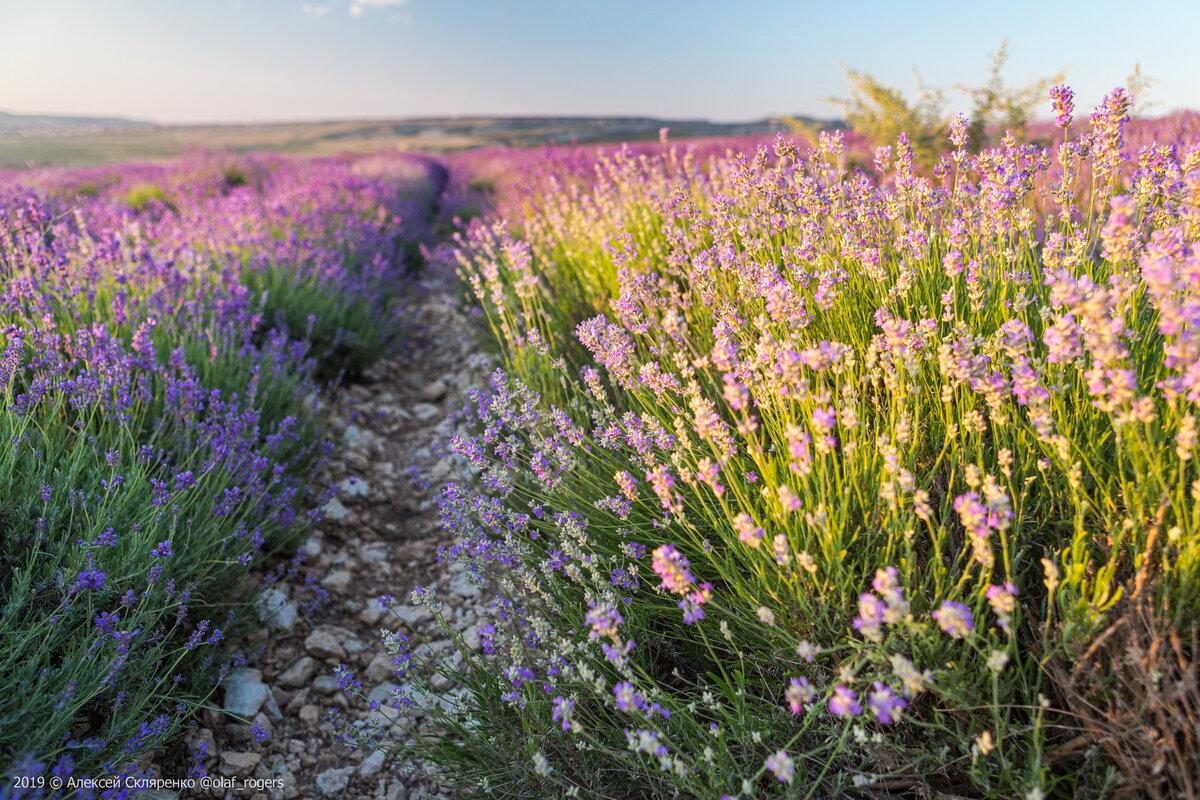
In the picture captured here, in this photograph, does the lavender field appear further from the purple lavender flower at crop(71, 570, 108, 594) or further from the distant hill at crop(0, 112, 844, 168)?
the distant hill at crop(0, 112, 844, 168)

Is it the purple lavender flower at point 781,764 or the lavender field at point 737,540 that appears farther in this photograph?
the lavender field at point 737,540

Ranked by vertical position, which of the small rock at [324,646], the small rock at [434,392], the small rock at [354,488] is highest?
the small rock at [434,392]

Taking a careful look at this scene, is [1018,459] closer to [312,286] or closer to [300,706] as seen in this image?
[300,706]

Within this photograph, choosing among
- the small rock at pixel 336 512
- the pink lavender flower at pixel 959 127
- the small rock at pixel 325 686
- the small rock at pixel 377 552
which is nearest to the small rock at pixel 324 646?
the small rock at pixel 325 686

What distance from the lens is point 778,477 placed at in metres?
2.08

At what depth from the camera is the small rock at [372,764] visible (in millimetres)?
2477

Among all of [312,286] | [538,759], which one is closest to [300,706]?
[538,759]

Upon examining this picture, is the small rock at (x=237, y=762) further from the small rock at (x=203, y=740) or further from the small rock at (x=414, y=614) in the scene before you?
the small rock at (x=414, y=614)

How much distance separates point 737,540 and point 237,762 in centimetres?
194

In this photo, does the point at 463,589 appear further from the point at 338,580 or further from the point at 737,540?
the point at 737,540

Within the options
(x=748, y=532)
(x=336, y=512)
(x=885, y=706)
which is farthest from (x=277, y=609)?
(x=885, y=706)

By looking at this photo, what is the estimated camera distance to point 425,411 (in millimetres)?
5504

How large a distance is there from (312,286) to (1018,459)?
5.20 m

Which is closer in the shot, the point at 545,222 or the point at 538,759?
the point at 538,759
